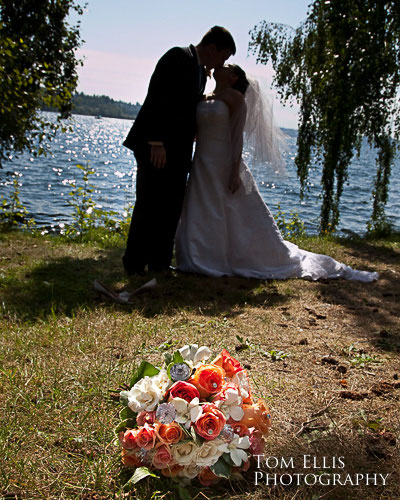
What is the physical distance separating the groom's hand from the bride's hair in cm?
111

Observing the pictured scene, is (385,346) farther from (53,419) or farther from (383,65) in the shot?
(383,65)

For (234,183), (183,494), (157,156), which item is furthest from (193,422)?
(234,183)

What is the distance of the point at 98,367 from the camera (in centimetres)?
276

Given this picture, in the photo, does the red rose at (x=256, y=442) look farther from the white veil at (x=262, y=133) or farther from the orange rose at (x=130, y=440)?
the white veil at (x=262, y=133)

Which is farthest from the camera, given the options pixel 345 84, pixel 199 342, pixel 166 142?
pixel 345 84

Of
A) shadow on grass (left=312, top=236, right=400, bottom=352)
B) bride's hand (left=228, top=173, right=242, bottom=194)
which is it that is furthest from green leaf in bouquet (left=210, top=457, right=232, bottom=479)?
bride's hand (left=228, top=173, right=242, bottom=194)

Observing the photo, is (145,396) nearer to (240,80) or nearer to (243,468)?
(243,468)

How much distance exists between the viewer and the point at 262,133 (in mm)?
5703

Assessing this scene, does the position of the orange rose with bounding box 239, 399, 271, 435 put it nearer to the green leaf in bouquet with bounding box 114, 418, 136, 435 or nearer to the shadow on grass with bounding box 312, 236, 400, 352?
the green leaf in bouquet with bounding box 114, 418, 136, 435

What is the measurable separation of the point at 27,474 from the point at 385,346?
2595 mm

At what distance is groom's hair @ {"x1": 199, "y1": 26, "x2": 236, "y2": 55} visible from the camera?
4.95 m

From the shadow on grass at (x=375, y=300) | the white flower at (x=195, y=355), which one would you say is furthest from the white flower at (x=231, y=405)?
the shadow on grass at (x=375, y=300)

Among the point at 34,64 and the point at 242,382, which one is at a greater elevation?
the point at 34,64

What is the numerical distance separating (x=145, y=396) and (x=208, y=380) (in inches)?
10.4
